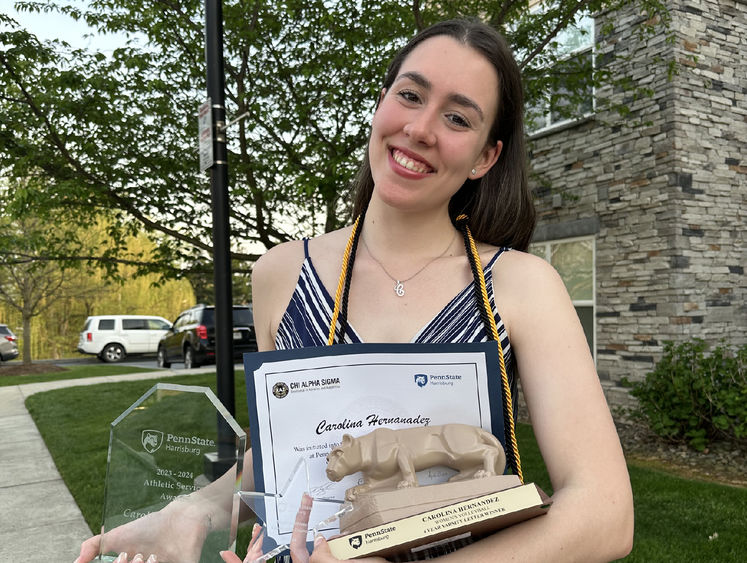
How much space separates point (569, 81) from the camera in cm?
636

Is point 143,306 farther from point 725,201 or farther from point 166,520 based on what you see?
point 166,520

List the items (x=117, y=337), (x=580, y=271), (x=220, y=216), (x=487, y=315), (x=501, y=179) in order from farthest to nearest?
1. (x=117, y=337)
2. (x=580, y=271)
3. (x=220, y=216)
4. (x=501, y=179)
5. (x=487, y=315)

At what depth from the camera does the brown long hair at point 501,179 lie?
1.28 metres

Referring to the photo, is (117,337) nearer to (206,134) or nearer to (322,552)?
(206,134)

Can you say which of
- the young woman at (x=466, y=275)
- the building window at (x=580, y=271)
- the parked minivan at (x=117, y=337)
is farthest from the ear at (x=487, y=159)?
the parked minivan at (x=117, y=337)

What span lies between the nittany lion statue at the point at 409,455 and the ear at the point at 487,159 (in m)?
0.61

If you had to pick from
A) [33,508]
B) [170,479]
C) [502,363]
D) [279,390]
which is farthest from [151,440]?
[33,508]

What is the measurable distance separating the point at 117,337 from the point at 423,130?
27.4 metres

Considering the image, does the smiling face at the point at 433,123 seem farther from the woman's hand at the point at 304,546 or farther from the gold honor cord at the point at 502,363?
the woman's hand at the point at 304,546

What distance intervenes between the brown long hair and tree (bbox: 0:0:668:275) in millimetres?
3789

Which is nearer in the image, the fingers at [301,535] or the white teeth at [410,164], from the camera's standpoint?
the fingers at [301,535]

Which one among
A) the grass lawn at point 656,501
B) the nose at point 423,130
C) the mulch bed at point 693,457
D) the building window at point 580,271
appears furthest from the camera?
the building window at point 580,271

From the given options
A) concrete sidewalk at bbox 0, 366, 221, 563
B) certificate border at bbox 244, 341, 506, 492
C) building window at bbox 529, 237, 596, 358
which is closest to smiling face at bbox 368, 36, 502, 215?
certificate border at bbox 244, 341, 506, 492

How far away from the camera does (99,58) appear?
6555 millimetres
